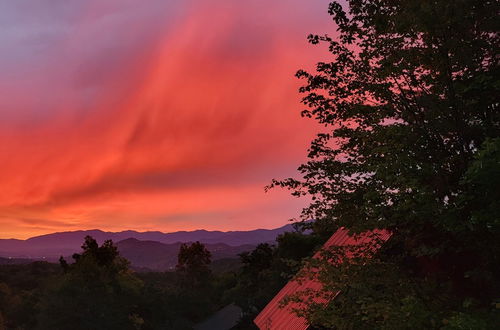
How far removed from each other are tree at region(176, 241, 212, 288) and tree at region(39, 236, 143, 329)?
135ft

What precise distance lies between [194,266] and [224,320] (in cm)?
5501

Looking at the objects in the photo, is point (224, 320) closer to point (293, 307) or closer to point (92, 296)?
point (92, 296)

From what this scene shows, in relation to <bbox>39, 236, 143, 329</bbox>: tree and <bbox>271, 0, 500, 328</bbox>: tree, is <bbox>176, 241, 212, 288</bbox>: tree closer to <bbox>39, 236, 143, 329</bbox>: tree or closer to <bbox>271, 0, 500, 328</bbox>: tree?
<bbox>39, 236, 143, 329</bbox>: tree

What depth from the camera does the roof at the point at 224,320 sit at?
64.0 m

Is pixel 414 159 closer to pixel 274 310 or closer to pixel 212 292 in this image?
pixel 274 310

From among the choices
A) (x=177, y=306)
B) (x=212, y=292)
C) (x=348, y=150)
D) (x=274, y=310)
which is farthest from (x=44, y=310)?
(x=348, y=150)

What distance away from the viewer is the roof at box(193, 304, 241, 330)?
64.0 meters

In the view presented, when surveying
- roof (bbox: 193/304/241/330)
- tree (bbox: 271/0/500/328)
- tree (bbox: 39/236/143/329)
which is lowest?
roof (bbox: 193/304/241/330)

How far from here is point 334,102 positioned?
14406 mm

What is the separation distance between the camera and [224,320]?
6781 cm

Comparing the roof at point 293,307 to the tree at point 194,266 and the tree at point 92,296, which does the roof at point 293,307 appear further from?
the tree at point 194,266

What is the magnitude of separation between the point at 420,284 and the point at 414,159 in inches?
147

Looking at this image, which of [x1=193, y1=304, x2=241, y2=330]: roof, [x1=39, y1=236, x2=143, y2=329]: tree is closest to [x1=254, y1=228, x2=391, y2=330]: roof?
[x1=193, y1=304, x2=241, y2=330]: roof

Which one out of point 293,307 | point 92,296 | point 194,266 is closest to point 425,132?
point 293,307
